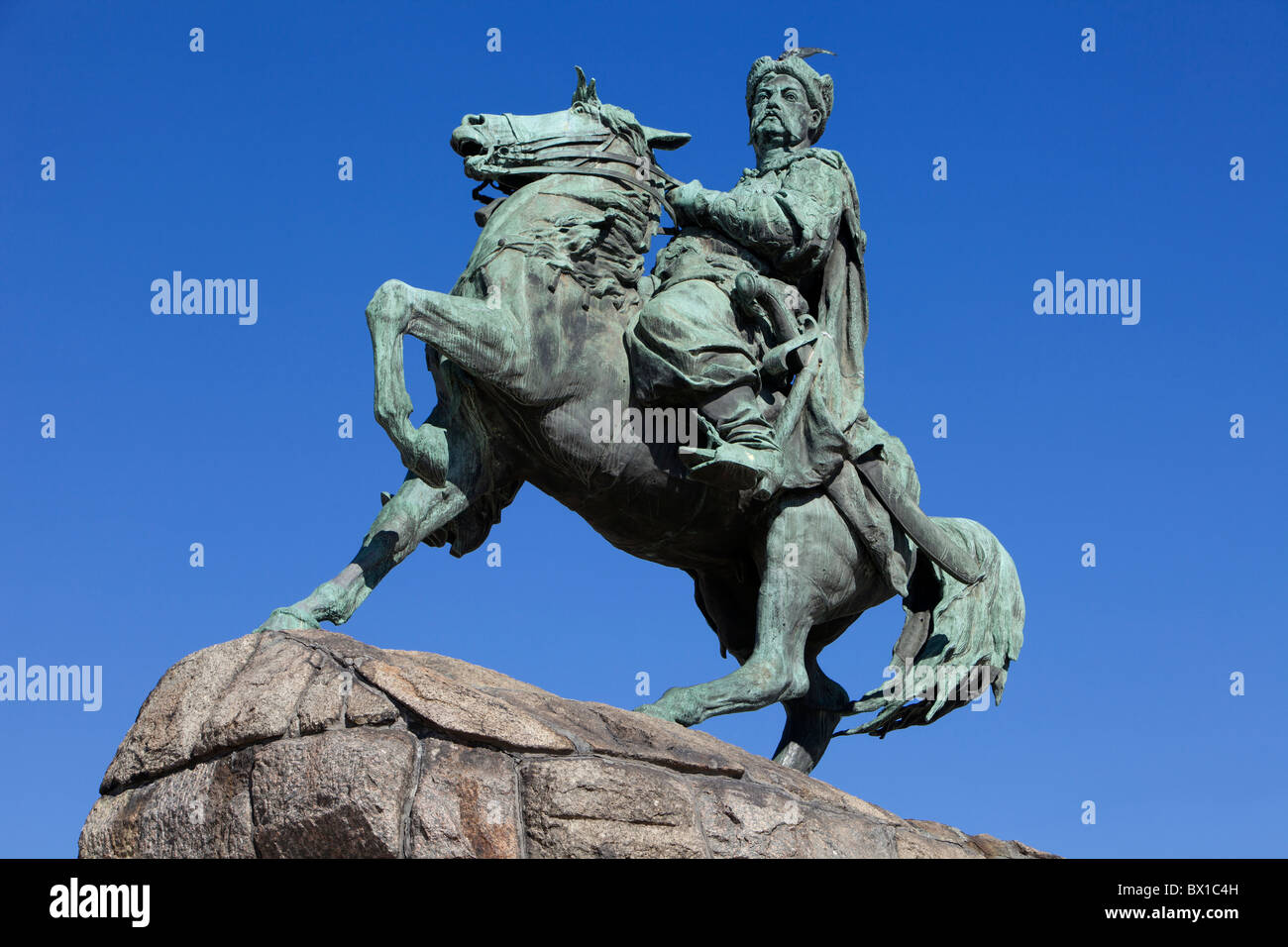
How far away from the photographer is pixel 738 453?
8570 mm

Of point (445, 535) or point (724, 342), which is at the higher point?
point (724, 342)

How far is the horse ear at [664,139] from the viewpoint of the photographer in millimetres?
9467

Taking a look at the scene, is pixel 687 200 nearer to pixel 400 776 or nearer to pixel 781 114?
pixel 781 114

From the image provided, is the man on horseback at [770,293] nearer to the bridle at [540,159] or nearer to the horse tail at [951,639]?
the bridle at [540,159]

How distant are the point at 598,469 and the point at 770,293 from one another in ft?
3.86

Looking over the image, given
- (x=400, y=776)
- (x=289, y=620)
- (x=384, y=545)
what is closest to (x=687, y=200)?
(x=384, y=545)

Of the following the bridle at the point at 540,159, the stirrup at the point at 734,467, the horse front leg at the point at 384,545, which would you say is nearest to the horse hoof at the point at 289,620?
the horse front leg at the point at 384,545

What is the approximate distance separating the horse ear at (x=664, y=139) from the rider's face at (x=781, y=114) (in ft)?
1.28

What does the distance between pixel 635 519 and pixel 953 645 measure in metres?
1.69

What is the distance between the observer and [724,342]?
8.73 m

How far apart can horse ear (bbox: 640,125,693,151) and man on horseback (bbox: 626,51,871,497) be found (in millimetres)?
264

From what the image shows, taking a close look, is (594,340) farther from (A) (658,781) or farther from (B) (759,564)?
(A) (658,781)

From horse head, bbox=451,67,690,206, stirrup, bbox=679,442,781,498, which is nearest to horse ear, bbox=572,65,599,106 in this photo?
horse head, bbox=451,67,690,206
